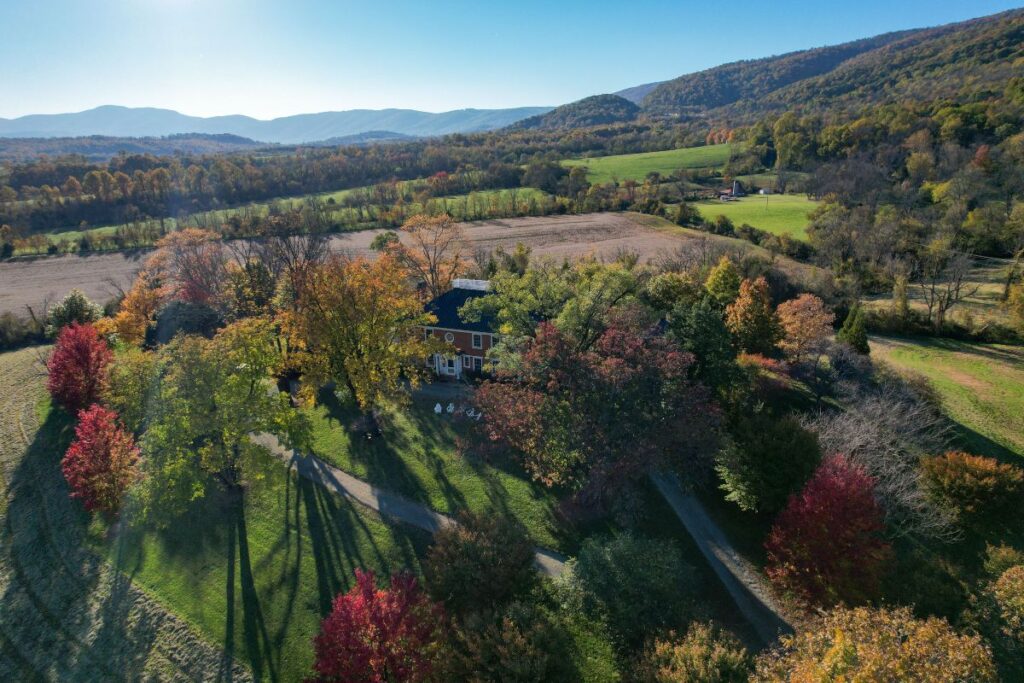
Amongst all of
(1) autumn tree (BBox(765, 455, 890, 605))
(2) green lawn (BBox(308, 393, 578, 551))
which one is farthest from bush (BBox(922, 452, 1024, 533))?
(2) green lawn (BBox(308, 393, 578, 551))

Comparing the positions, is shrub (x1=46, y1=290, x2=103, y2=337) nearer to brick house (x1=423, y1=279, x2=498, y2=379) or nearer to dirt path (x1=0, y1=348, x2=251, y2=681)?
dirt path (x1=0, y1=348, x2=251, y2=681)

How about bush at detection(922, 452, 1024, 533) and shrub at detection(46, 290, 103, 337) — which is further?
shrub at detection(46, 290, 103, 337)

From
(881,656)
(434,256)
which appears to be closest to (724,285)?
(434,256)

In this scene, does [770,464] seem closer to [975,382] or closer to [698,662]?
[698,662]

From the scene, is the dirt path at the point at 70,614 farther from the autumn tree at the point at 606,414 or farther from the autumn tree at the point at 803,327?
the autumn tree at the point at 803,327

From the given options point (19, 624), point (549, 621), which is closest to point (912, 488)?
point (549, 621)

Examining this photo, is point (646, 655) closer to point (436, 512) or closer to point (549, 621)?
point (549, 621)
